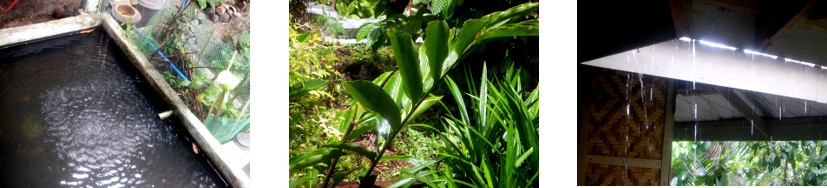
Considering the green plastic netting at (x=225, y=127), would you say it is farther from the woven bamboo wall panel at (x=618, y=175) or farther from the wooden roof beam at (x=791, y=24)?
the wooden roof beam at (x=791, y=24)

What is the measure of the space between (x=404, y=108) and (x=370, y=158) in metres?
0.17

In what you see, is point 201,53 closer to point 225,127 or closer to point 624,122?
point 225,127

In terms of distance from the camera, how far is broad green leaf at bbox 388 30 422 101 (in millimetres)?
1426

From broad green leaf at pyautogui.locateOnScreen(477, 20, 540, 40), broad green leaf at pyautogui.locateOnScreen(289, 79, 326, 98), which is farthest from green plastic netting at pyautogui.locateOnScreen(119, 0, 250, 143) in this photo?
broad green leaf at pyautogui.locateOnScreen(477, 20, 540, 40)

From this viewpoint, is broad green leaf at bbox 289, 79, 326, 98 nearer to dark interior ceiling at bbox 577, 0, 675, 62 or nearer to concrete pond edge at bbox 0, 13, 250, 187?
concrete pond edge at bbox 0, 13, 250, 187

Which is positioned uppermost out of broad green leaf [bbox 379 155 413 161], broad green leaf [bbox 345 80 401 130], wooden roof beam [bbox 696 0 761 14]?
wooden roof beam [bbox 696 0 761 14]

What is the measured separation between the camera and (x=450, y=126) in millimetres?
1705

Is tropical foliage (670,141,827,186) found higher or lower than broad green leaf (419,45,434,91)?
lower

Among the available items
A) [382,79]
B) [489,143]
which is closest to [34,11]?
[382,79]

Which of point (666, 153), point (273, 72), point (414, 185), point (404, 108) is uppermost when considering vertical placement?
point (273, 72)

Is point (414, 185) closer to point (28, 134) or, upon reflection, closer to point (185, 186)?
point (185, 186)

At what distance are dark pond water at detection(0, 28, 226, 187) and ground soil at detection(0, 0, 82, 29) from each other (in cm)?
6

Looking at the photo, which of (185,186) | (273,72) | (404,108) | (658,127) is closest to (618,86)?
(658,127)

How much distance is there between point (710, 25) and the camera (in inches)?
62.6
